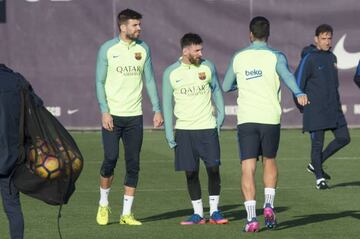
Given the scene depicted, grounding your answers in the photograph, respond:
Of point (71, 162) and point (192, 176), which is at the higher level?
point (71, 162)

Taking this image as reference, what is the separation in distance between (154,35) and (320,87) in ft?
30.2

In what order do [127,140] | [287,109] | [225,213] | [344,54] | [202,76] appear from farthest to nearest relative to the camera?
[287,109]
[344,54]
[225,213]
[127,140]
[202,76]

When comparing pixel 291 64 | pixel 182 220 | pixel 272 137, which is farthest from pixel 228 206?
pixel 291 64

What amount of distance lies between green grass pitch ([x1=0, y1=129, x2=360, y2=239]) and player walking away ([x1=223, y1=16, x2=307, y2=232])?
38 centimetres

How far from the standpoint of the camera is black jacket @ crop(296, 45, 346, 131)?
1659 centimetres

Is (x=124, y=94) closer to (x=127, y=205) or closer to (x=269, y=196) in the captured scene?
(x=127, y=205)

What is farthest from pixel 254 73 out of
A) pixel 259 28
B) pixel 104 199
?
pixel 104 199

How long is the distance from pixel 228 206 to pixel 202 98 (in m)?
1.88

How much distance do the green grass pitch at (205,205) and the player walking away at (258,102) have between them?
379 millimetres

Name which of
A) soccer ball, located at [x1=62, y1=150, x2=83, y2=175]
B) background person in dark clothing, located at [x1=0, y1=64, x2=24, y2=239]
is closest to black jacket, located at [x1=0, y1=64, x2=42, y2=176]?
background person in dark clothing, located at [x1=0, y1=64, x2=24, y2=239]

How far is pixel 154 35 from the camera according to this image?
1006 inches

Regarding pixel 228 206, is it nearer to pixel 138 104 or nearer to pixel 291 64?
pixel 138 104

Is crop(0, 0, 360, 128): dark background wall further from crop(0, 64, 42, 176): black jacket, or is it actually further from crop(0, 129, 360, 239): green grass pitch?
crop(0, 64, 42, 176): black jacket

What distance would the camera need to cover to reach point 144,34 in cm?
2550
